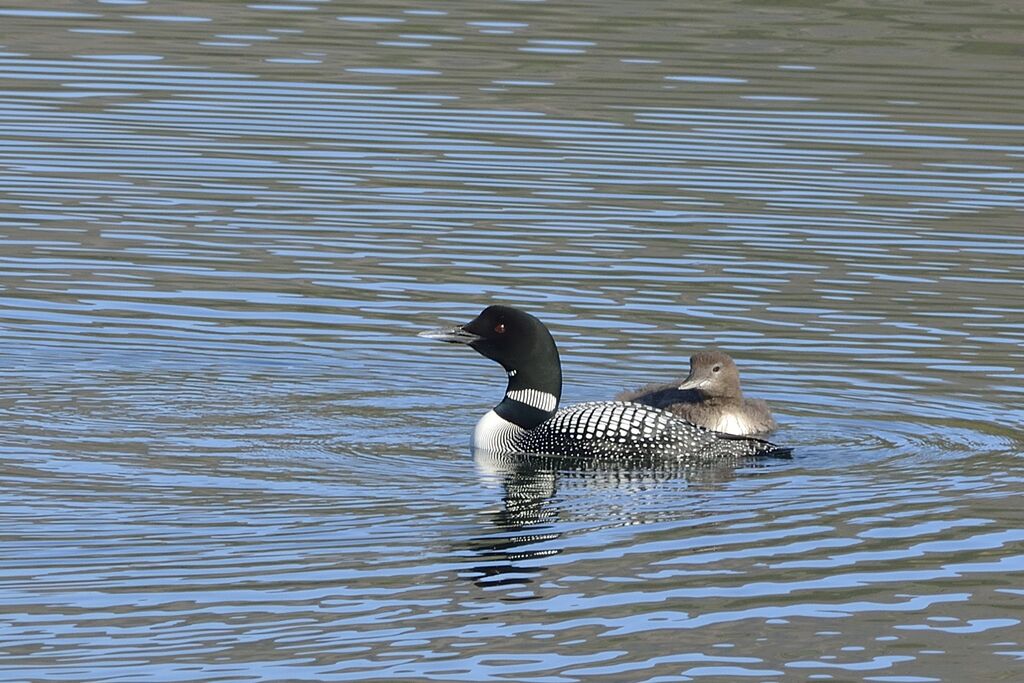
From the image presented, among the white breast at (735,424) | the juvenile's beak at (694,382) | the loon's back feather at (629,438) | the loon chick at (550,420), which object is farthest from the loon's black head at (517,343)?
the white breast at (735,424)

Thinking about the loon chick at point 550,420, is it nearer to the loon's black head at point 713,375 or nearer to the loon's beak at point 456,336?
the loon's beak at point 456,336

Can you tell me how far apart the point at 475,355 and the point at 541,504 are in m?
3.29

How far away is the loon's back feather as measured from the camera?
1113cm

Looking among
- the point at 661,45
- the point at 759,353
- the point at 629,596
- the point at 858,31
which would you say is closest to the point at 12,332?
the point at 759,353

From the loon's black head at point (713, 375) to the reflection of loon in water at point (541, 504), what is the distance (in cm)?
50

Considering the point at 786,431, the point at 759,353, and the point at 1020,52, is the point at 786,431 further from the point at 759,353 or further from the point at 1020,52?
the point at 1020,52

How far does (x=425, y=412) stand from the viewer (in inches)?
470

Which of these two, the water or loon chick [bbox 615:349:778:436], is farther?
loon chick [bbox 615:349:778:436]

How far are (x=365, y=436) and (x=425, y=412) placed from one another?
728 mm

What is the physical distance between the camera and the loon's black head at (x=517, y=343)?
38.1 feet

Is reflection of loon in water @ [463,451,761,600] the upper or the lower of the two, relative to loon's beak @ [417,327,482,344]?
lower

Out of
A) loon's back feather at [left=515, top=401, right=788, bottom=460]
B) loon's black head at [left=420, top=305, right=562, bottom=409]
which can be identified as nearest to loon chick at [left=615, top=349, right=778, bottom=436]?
loon's back feather at [left=515, top=401, right=788, bottom=460]

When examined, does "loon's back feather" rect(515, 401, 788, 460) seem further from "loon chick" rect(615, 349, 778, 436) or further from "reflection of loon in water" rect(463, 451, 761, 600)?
"loon chick" rect(615, 349, 778, 436)

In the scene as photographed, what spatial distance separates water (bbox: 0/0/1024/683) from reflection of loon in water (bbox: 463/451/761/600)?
3 centimetres
